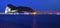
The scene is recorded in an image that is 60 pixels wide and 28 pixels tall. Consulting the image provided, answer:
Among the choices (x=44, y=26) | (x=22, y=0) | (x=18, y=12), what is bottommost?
(x=44, y=26)

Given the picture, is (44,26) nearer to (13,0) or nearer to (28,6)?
(28,6)

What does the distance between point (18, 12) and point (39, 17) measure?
19 centimetres

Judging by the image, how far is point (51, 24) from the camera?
872 millimetres

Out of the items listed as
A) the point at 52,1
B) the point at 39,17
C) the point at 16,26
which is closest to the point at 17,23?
the point at 16,26

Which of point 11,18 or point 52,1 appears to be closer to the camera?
point 11,18

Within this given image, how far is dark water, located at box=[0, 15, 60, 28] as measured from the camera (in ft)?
2.85

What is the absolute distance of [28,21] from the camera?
0.87 meters

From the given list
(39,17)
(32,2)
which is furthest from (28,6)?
(39,17)

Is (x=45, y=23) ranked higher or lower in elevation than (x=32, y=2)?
lower

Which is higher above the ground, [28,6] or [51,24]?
[28,6]

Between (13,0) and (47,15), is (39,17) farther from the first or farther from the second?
(13,0)

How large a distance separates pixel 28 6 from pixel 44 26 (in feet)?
0.85

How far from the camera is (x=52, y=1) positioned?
105 centimetres

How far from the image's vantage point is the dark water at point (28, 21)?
0.87 meters
